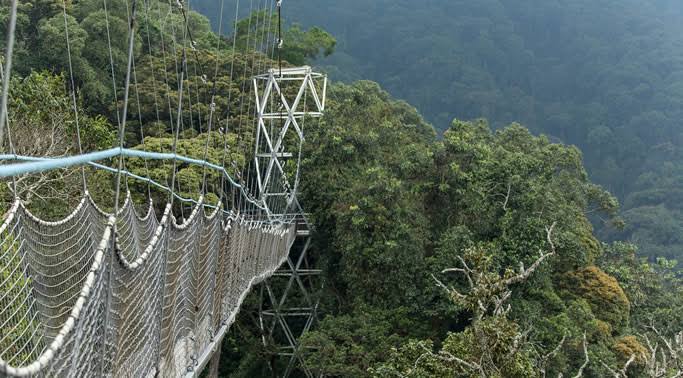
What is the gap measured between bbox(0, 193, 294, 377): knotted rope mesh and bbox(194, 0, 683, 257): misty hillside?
87.9 ft

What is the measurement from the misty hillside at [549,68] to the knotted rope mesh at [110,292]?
26.8 metres

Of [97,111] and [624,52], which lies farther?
[624,52]

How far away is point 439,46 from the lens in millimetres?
46375

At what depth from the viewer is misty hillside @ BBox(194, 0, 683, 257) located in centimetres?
3609

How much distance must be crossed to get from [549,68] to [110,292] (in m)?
47.4

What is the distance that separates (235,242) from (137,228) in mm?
1748

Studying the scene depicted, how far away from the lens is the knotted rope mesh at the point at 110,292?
2.08 m

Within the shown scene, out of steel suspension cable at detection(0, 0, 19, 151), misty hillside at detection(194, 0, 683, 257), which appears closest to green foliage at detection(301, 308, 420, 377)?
steel suspension cable at detection(0, 0, 19, 151)

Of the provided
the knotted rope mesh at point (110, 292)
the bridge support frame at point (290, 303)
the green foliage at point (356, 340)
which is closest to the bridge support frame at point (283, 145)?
the bridge support frame at point (290, 303)

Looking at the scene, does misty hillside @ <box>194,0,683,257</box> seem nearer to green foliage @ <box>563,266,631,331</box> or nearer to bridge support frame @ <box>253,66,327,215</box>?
green foliage @ <box>563,266,631,331</box>

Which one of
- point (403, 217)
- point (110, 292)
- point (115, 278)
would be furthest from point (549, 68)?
point (110, 292)

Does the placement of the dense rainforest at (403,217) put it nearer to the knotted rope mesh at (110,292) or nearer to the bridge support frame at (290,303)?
the bridge support frame at (290,303)

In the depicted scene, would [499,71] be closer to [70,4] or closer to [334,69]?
[334,69]

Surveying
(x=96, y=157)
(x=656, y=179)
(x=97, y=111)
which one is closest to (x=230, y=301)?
(x=96, y=157)
